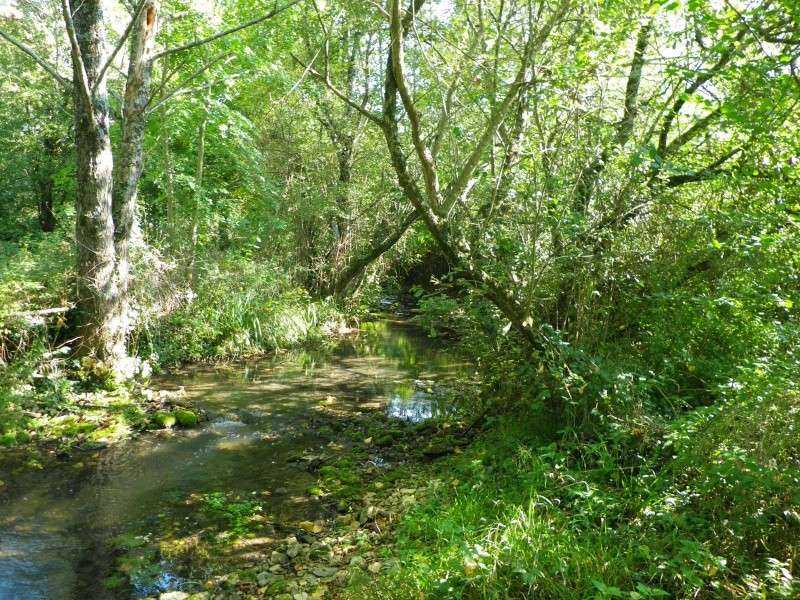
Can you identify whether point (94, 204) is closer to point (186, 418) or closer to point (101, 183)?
point (101, 183)

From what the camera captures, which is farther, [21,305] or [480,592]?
[21,305]

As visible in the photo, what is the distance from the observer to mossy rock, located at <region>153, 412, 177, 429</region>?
7824 mm

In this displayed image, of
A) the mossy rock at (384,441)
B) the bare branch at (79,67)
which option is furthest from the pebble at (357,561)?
the bare branch at (79,67)

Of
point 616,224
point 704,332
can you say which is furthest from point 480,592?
point 616,224

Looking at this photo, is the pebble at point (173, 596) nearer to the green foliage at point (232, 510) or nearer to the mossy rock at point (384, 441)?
the green foliage at point (232, 510)

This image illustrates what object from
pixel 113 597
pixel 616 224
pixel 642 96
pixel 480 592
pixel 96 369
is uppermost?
pixel 642 96

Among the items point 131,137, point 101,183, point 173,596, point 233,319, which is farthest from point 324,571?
point 233,319

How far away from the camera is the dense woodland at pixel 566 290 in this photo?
11.9ft

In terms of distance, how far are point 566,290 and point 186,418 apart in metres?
5.48

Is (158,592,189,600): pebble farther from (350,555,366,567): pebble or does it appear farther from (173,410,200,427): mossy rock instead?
(173,410,200,427): mossy rock

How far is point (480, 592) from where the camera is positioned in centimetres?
352

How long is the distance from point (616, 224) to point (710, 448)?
2.52m

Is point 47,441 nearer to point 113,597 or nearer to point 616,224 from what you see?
point 113,597

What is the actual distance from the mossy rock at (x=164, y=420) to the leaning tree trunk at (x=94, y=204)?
1372mm
